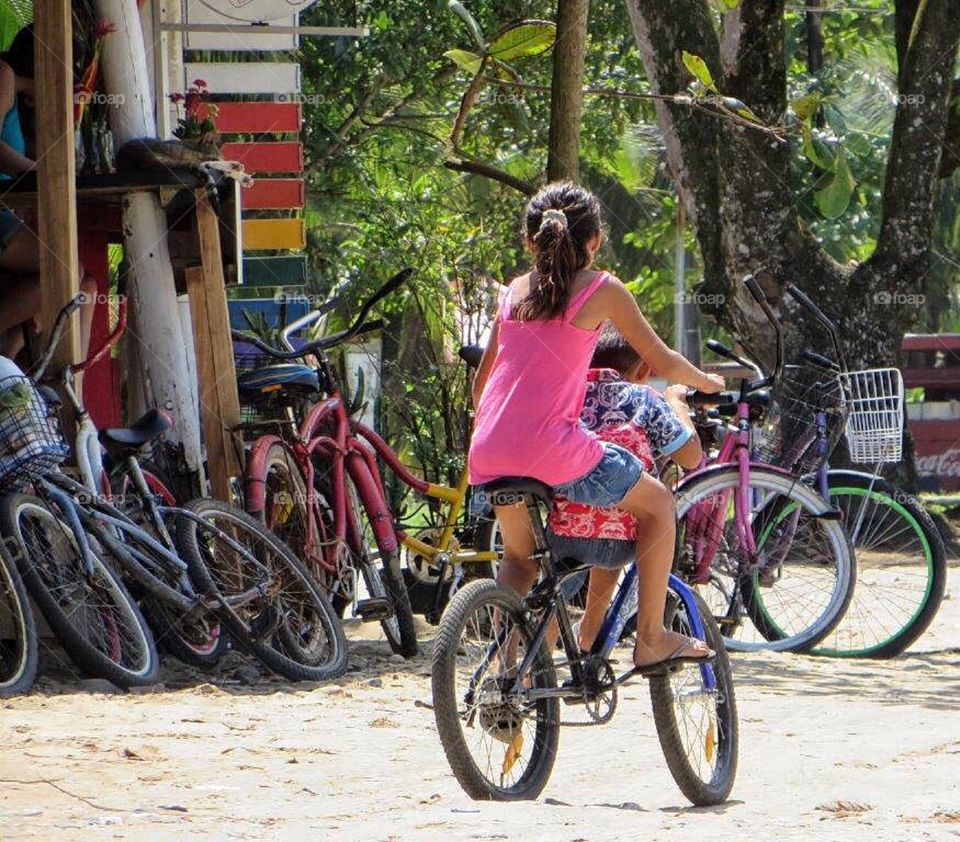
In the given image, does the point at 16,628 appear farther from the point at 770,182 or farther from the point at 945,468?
the point at 945,468

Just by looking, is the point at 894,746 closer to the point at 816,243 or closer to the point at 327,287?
the point at 816,243

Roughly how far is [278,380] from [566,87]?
209 cm

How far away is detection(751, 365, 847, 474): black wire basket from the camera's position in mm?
8281

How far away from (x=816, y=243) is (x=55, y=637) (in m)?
7.43

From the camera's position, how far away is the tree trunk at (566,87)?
898 cm

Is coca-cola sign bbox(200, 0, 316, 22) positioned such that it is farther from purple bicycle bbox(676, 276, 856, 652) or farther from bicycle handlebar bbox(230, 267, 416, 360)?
purple bicycle bbox(676, 276, 856, 652)

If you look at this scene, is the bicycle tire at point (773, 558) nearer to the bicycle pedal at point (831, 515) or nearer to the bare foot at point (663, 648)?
the bicycle pedal at point (831, 515)

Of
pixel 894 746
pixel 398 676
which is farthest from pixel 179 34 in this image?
pixel 894 746

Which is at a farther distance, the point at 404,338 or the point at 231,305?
the point at 404,338

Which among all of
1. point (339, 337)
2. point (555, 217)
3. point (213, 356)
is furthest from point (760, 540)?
point (555, 217)

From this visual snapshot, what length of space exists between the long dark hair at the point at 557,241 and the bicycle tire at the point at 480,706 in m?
0.75

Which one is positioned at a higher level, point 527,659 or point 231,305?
point 231,305

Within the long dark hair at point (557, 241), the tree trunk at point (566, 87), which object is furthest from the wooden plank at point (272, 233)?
the long dark hair at point (557, 241)

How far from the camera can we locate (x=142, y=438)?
7.28m
